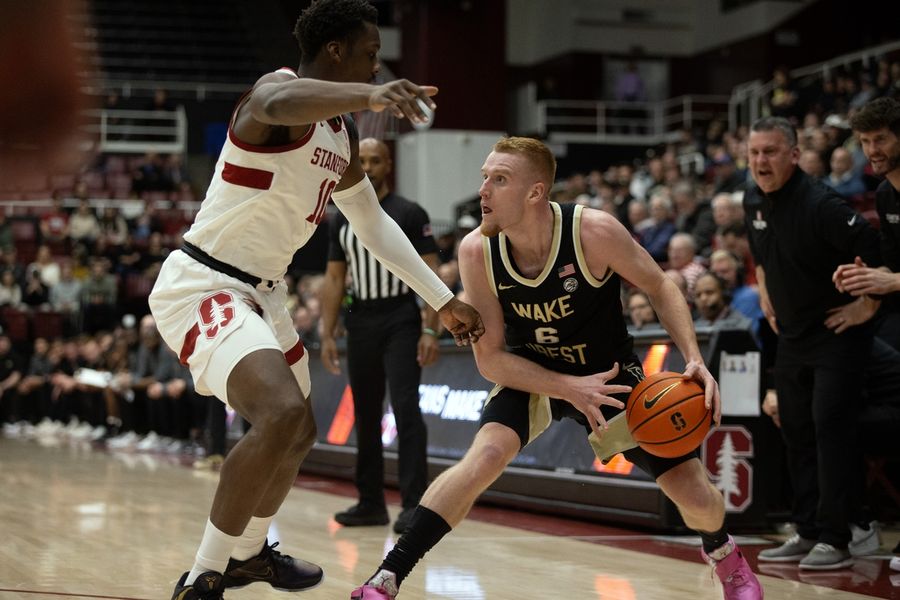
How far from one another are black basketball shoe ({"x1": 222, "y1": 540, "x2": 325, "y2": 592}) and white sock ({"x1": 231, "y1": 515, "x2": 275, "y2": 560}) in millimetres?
23

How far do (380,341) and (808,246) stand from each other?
2.68 m

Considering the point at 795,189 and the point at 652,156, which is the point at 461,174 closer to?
the point at 652,156

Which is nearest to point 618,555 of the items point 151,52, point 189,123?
point 189,123

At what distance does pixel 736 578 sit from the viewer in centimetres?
436

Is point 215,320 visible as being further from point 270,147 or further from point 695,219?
point 695,219

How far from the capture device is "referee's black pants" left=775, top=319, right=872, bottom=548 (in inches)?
229

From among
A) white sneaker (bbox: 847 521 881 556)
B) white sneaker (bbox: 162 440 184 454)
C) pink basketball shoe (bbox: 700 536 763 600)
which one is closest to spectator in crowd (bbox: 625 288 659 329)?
white sneaker (bbox: 847 521 881 556)

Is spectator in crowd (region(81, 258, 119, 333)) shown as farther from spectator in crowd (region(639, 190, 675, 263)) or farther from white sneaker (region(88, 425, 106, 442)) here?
spectator in crowd (region(639, 190, 675, 263))

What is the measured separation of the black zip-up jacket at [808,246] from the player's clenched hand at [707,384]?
1926mm

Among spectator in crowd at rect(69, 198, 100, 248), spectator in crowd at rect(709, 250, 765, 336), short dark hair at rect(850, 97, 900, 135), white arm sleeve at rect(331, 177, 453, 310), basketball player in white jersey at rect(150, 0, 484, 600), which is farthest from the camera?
spectator in crowd at rect(69, 198, 100, 248)

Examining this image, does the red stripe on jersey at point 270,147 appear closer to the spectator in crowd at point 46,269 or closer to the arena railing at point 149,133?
the spectator in crowd at point 46,269

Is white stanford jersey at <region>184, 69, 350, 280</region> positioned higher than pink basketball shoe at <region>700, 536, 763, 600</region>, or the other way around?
white stanford jersey at <region>184, 69, 350, 280</region>

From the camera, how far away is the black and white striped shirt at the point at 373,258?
283 inches

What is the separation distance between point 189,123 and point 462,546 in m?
22.6
